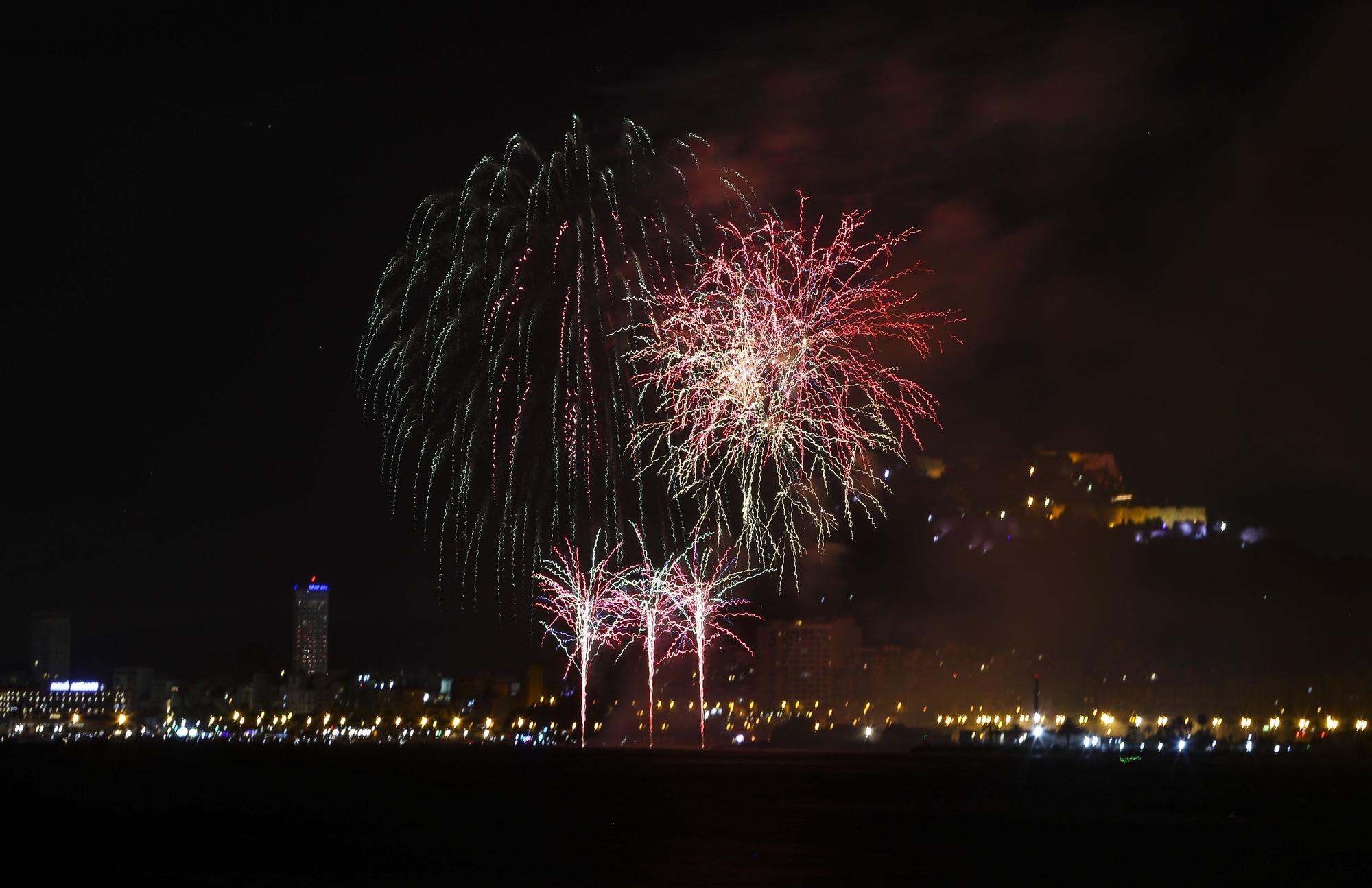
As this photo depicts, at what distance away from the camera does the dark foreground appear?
870 inches

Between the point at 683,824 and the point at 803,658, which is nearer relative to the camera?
the point at 683,824

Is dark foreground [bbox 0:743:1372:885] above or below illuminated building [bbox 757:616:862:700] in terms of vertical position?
below

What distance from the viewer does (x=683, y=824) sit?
95.1 ft

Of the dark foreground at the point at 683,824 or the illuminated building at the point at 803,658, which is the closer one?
the dark foreground at the point at 683,824

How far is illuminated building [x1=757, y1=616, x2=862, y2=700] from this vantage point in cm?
14612

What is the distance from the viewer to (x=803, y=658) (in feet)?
489

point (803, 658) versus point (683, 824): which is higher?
point (803, 658)

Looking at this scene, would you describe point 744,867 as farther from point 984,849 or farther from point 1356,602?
point 1356,602

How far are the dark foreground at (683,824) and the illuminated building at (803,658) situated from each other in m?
91.2

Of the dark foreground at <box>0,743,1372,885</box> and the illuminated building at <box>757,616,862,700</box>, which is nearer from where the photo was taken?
the dark foreground at <box>0,743,1372,885</box>

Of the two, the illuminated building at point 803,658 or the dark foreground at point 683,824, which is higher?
the illuminated building at point 803,658

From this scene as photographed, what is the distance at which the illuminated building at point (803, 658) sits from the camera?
479 ft

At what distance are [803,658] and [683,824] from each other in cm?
12148

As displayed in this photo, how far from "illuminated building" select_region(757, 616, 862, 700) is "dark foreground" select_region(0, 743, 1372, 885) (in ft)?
299
